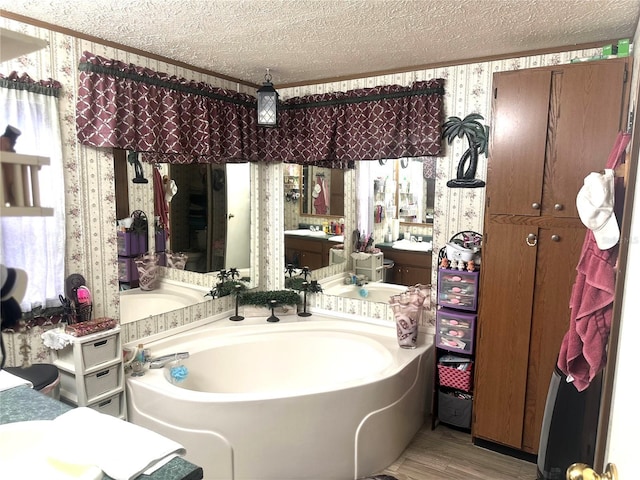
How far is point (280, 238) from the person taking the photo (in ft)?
12.4

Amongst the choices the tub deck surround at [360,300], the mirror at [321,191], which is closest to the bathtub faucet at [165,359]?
the tub deck surround at [360,300]

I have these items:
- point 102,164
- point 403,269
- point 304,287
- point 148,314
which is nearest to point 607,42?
point 403,269

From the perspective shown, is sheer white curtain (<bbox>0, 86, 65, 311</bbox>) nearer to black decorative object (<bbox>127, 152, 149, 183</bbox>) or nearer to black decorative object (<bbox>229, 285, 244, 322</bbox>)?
black decorative object (<bbox>127, 152, 149, 183</bbox>)

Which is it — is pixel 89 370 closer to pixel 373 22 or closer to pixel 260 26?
pixel 260 26

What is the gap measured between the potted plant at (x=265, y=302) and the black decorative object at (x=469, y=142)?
1519 millimetres

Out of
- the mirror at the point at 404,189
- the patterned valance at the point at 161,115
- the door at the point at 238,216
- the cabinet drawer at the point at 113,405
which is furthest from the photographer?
the door at the point at 238,216

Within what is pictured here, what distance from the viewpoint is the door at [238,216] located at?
3574 millimetres

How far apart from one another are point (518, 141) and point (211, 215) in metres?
2.17

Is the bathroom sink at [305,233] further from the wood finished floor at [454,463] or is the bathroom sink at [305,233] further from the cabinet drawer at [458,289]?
the wood finished floor at [454,463]

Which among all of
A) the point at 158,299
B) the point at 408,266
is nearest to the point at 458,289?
the point at 408,266

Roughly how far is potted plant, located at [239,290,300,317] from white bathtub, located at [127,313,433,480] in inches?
17.5

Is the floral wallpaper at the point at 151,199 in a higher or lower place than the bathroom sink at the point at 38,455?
higher

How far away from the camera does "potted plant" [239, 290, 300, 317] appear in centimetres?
355

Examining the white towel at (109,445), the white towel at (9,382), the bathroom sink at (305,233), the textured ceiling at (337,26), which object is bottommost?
the white towel at (9,382)
